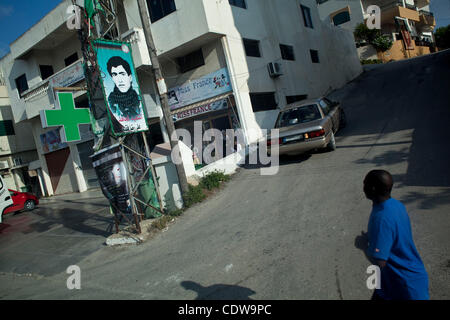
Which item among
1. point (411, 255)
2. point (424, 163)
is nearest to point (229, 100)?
point (424, 163)

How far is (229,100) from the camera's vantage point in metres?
13.1

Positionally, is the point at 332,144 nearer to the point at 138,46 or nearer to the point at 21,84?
the point at 138,46

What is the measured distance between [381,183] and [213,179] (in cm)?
718

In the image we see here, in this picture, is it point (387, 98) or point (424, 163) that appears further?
point (387, 98)

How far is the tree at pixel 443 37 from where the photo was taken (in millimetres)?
37688

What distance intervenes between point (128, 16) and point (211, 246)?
1339 centimetres

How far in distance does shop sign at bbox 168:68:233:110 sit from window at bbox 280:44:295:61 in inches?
219

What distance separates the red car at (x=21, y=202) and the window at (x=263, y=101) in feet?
44.1

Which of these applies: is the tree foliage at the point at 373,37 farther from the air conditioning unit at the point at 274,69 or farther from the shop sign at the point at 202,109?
the shop sign at the point at 202,109

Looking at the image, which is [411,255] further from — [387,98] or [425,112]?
[387,98]

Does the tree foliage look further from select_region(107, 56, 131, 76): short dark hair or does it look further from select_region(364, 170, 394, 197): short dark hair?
select_region(364, 170, 394, 197): short dark hair

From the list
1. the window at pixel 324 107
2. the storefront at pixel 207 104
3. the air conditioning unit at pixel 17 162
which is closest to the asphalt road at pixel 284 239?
the window at pixel 324 107

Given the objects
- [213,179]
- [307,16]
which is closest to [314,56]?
[307,16]

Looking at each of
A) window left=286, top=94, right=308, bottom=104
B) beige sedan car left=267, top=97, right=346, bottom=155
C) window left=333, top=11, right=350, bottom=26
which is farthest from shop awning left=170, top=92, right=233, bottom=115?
window left=333, top=11, right=350, bottom=26
